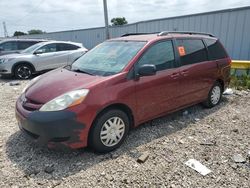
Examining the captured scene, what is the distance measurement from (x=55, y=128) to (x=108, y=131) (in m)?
0.75

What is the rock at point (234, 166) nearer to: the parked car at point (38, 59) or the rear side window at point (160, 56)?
the rear side window at point (160, 56)

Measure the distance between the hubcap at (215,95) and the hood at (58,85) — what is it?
9.84ft

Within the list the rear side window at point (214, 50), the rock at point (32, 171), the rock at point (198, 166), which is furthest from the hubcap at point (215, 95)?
the rock at point (32, 171)

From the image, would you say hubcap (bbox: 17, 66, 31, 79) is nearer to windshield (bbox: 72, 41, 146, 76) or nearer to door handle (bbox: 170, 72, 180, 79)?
windshield (bbox: 72, 41, 146, 76)

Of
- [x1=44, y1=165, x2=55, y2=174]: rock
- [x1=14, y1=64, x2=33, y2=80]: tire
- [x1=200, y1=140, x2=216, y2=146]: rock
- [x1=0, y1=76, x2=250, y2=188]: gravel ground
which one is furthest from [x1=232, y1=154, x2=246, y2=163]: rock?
[x1=14, y1=64, x2=33, y2=80]: tire

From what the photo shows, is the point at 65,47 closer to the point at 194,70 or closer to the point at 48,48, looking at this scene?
the point at 48,48

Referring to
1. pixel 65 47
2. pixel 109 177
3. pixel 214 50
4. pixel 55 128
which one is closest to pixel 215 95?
pixel 214 50

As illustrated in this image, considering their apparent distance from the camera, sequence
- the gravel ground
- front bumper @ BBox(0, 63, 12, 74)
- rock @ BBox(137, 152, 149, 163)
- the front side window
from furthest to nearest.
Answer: the front side window < front bumper @ BBox(0, 63, 12, 74) < rock @ BBox(137, 152, 149, 163) < the gravel ground

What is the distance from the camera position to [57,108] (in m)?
2.93

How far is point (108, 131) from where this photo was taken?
10.8 feet

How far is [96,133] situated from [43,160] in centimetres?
82

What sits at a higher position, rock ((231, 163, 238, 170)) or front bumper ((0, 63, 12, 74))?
front bumper ((0, 63, 12, 74))

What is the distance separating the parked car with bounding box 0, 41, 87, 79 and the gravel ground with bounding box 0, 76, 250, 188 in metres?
5.00

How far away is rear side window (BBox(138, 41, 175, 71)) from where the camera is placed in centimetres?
371
